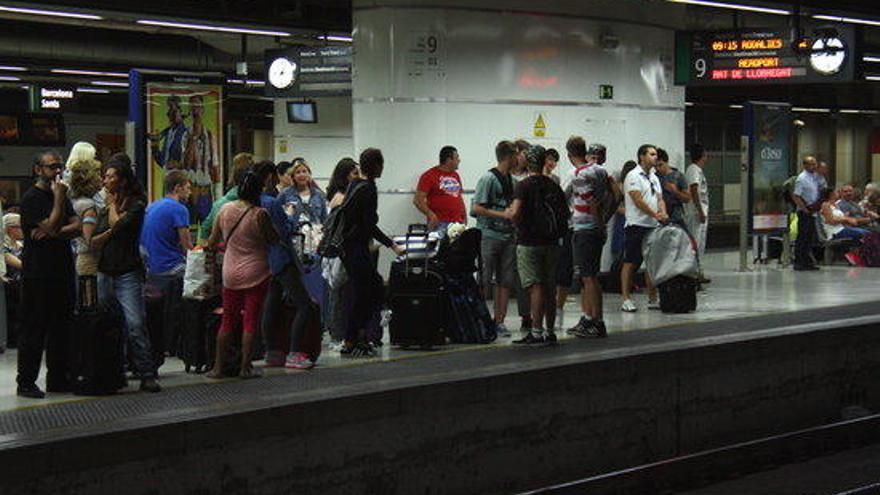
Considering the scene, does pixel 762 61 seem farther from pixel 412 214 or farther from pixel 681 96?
pixel 412 214

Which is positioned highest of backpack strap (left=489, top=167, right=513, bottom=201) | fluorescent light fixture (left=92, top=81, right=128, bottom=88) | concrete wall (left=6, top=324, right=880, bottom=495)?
fluorescent light fixture (left=92, top=81, right=128, bottom=88)

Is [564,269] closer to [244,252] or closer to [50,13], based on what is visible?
[244,252]

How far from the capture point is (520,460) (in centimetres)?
881

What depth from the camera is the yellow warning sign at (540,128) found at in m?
15.4

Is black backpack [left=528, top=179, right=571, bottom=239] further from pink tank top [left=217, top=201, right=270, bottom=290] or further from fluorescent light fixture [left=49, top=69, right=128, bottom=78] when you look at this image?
fluorescent light fixture [left=49, top=69, right=128, bottom=78]

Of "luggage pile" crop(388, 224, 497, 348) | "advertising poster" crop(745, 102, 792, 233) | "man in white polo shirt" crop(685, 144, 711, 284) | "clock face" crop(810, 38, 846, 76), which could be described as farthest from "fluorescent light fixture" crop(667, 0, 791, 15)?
"luggage pile" crop(388, 224, 497, 348)

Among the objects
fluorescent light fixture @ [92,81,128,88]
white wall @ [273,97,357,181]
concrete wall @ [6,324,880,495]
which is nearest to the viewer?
concrete wall @ [6,324,880,495]

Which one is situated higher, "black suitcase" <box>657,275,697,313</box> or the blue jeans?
the blue jeans

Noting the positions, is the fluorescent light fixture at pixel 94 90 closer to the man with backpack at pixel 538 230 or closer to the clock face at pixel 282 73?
the clock face at pixel 282 73

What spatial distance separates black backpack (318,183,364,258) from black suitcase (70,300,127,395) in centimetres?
212

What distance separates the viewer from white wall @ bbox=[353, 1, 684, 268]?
48.2 feet

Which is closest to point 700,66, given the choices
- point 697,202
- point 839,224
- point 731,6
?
point 731,6

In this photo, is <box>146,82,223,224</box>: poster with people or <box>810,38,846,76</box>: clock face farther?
<box>810,38,846,76</box>: clock face

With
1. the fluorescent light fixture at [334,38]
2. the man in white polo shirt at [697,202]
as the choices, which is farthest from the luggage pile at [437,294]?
the fluorescent light fixture at [334,38]
